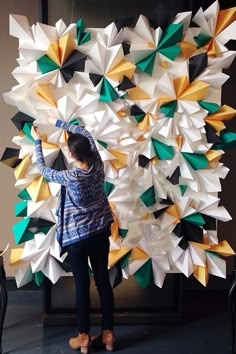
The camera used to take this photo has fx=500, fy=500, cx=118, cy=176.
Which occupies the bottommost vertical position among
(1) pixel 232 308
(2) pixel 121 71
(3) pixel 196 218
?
(1) pixel 232 308

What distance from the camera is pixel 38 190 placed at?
3.03 meters

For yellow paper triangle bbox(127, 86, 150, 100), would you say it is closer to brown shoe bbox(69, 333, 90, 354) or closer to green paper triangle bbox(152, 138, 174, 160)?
green paper triangle bbox(152, 138, 174, 160)

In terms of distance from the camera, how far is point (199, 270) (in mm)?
3217

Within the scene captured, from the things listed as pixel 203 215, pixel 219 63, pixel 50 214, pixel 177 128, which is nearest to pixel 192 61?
pixel 219 63

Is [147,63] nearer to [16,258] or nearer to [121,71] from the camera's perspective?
[121,71]

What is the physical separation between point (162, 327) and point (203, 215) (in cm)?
84

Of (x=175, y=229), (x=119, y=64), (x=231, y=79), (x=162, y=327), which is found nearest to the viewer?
(x=119, y=64)

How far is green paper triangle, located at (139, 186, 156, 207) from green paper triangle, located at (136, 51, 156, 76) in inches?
28.2

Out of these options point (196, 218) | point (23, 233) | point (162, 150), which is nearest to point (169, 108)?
point (162, 150)

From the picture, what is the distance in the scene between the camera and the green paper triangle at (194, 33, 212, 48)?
301 cm

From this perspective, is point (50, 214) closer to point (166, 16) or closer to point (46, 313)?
point (46, 313)

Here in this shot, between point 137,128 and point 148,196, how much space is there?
0.42 m

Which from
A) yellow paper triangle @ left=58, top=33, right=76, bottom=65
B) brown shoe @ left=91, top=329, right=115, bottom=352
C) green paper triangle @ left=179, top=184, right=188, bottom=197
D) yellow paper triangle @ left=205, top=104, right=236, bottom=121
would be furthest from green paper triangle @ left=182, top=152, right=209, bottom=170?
brown shoe @ left=91, top=329, right=115, bottom=352

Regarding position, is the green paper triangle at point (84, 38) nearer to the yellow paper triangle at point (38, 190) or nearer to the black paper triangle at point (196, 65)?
the black paper triangle at point (196, 65)
